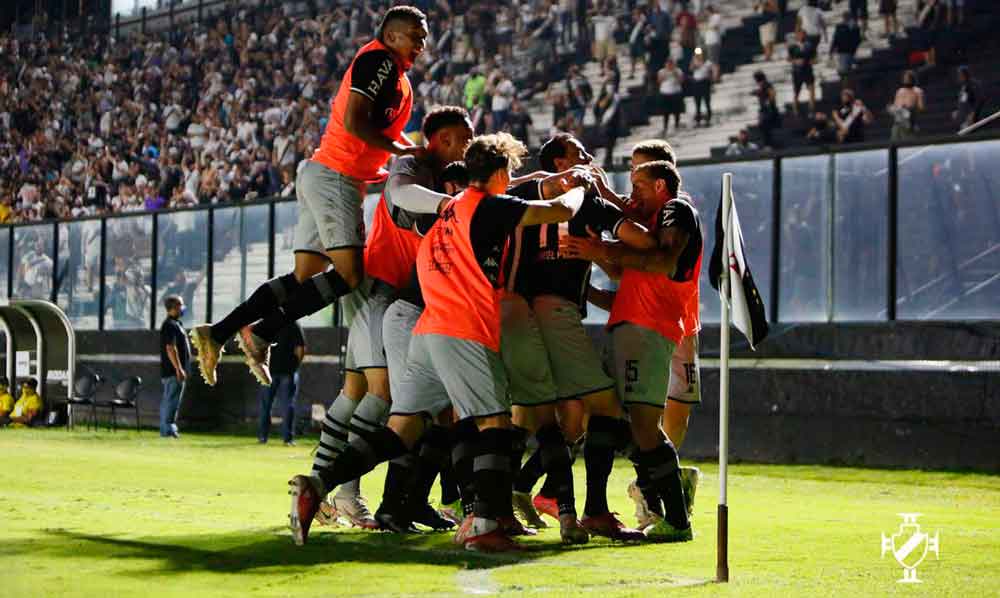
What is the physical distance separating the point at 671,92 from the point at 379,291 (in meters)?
18.4

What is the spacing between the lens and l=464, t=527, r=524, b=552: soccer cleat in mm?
7633

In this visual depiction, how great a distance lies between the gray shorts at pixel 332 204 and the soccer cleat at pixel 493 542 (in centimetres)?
220

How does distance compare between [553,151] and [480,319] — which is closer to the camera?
[480,319]

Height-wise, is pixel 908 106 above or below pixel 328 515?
above

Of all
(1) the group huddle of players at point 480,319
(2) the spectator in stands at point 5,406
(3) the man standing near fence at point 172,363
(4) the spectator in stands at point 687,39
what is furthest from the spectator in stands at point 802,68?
(1) the group huddle of players at point 480,319

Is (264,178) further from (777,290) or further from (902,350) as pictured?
(902,350)

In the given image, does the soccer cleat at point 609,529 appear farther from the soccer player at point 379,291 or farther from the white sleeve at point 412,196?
the white sleeve at point 412,196

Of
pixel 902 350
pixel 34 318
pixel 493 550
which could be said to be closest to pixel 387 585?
pixel 493 550

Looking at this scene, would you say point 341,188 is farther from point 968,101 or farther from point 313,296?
point 968,101

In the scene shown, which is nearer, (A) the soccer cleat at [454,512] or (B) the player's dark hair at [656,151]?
(B) the player's dark hair at [656,151]

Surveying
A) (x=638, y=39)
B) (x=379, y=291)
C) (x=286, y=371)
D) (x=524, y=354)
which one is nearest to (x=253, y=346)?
(x=379, y=291)

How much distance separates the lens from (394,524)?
8742 millimetres

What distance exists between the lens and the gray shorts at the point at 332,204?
914 centimetres

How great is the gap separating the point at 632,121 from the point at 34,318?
34.7ft
